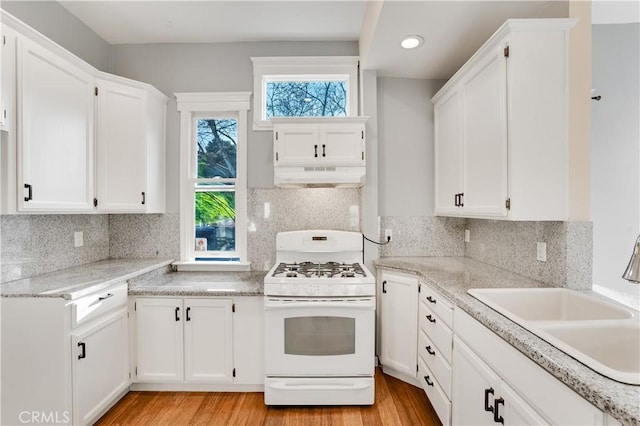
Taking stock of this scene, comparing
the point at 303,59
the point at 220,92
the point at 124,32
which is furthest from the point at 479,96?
the point at 124,32

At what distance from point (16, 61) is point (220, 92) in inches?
57.7

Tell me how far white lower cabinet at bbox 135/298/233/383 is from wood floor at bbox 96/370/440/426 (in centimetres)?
13

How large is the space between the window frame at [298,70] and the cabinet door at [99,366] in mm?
1970

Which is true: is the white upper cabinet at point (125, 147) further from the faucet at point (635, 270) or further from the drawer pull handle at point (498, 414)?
the faucet at point (635, 270)

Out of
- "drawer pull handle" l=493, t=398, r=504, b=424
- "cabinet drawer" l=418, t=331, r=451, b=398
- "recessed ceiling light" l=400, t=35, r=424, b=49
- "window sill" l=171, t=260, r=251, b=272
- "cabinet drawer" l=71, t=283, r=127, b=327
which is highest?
"recessed ceiling light" l=400, t=35, r=424, b=49

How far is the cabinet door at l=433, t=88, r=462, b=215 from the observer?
244 cm

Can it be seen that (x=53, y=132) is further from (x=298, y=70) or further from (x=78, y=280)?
(x=298, y=70)

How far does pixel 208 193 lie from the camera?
10.3 feet

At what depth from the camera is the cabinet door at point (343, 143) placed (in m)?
2.64

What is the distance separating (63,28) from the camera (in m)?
2.56

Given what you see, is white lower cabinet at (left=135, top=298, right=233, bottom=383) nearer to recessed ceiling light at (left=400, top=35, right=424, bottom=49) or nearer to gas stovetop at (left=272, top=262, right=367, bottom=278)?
gas stovetop at (left=272, top=262, right=367, bottom=278)

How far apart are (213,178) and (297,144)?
98 cm

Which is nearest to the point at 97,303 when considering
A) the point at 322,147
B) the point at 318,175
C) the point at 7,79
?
the point at 7,79

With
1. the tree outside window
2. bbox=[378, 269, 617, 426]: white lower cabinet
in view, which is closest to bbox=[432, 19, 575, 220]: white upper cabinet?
bbox=[378, 269, 617, 426]: white lower cabinet
